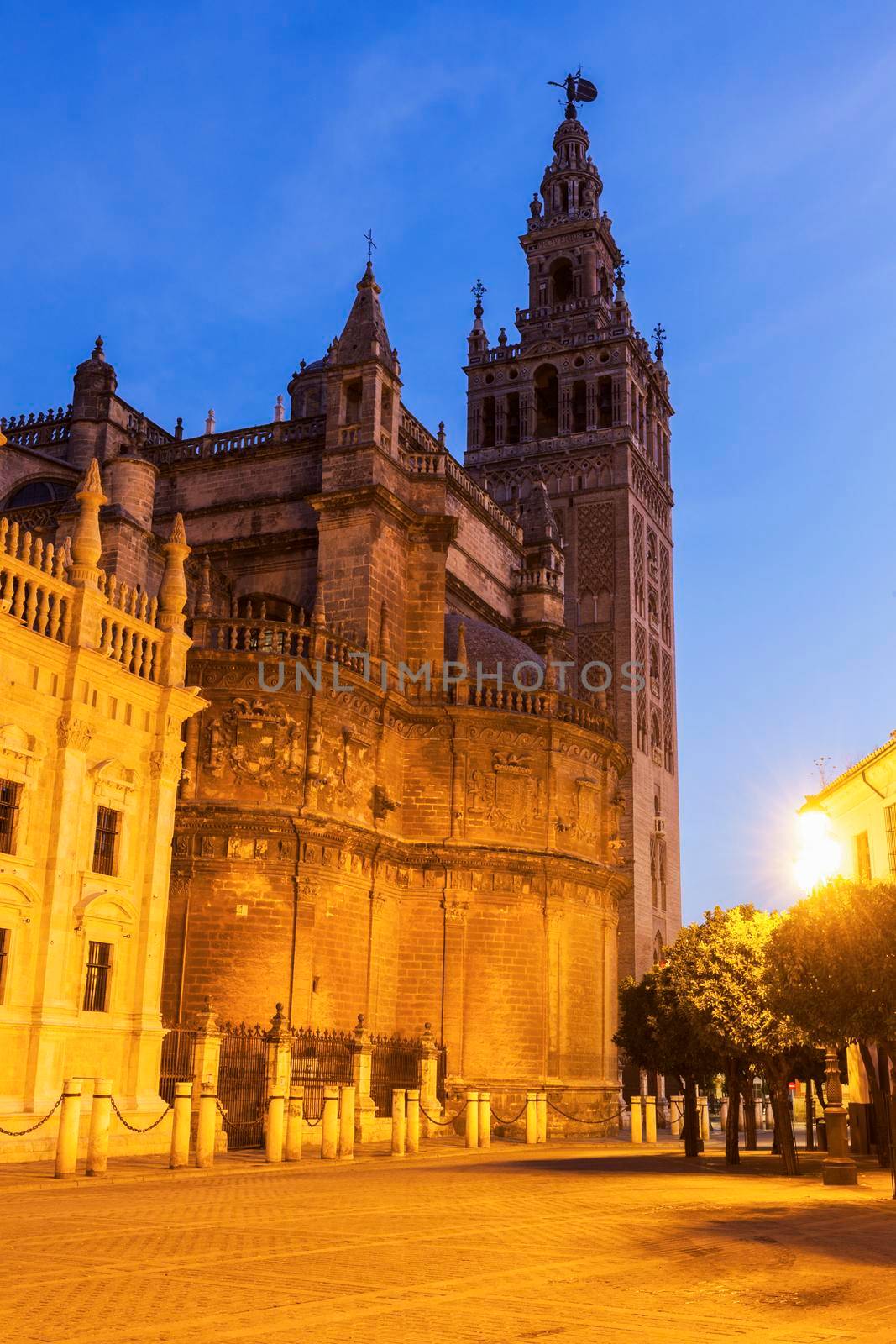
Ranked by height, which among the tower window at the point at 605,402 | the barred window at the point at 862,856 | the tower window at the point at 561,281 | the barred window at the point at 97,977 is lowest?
the barred window at the point at 97,977

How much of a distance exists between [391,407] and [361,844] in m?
11.4

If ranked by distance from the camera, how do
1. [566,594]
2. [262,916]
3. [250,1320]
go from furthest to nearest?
1. [566,594]
2. [262,916]
3. [250,1320]

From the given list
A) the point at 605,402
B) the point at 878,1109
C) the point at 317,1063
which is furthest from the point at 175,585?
the point at 605,402

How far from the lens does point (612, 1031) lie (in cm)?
3422

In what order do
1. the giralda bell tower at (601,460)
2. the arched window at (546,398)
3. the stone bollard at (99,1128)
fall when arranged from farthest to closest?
the arched window at (546,398) → the giralda bell tower at (601,460) → the stone bollard at (99,1128)

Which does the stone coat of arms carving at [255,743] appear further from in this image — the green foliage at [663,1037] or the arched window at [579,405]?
the arched window at [579,405]

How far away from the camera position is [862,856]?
89.2ft

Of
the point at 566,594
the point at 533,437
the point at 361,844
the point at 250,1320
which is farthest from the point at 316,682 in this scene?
the point at 533,437

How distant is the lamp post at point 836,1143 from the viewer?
18391mm

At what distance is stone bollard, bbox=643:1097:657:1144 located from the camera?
32406mm

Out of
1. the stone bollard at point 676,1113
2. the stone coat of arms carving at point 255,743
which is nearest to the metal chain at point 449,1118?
the stone coat of arms carving at point 255,743

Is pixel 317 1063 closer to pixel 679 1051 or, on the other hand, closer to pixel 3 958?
pixel 679 1051

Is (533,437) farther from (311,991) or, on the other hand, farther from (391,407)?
(311,991)

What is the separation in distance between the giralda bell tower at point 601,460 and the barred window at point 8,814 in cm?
3403
